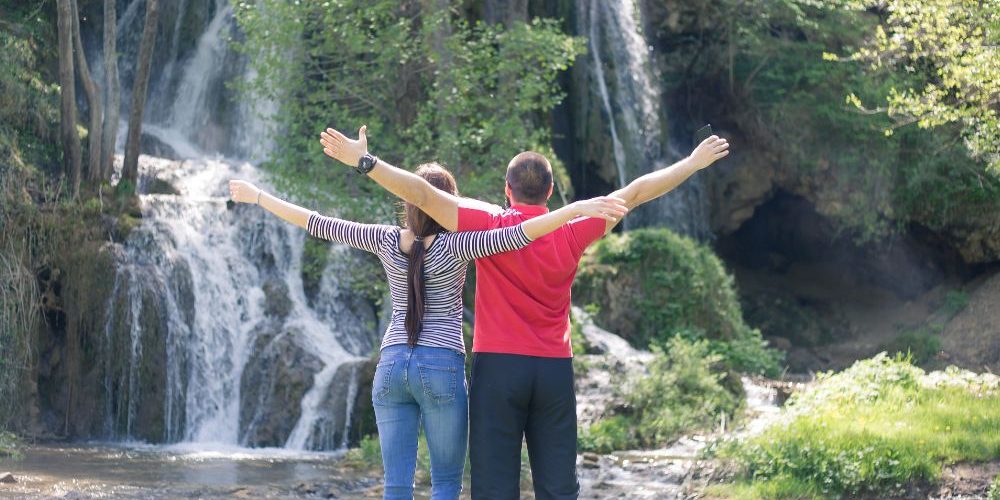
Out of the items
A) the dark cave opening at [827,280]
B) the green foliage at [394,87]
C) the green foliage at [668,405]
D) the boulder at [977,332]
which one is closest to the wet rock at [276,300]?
the green foliage at [394,87]

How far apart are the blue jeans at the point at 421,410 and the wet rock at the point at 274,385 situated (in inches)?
394

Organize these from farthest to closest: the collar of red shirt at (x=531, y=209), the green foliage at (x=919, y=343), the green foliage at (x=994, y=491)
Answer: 1. the green foliage at (x=919, y=343)
2. the green foliage at (x=994, y=491)
3. the collar of red shirt at (x=531, y=209)

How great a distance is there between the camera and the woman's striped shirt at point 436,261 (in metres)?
5.03

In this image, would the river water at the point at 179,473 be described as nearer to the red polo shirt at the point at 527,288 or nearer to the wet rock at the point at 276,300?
the wet rock at the point at 276,300

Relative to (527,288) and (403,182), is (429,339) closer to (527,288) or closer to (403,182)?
(527,288)

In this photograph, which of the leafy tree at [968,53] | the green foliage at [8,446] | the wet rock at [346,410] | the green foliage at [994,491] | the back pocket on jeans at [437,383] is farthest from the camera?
the wet rock at [346,410]

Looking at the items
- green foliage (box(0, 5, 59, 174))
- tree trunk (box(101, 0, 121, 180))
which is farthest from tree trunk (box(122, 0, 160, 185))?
green foliage (box(0, 5, 59, 174))

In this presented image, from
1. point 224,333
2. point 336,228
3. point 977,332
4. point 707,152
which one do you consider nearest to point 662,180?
point 707,152

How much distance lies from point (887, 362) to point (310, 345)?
737 centimetres

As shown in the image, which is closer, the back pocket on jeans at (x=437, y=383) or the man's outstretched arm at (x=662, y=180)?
the back pocket on jeans at (x=437, y=383)

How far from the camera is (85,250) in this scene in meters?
15.6

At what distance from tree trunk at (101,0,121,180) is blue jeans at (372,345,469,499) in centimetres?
1346

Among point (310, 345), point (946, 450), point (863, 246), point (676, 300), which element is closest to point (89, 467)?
point (310, 345)

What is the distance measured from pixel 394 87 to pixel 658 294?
6.23 meters
